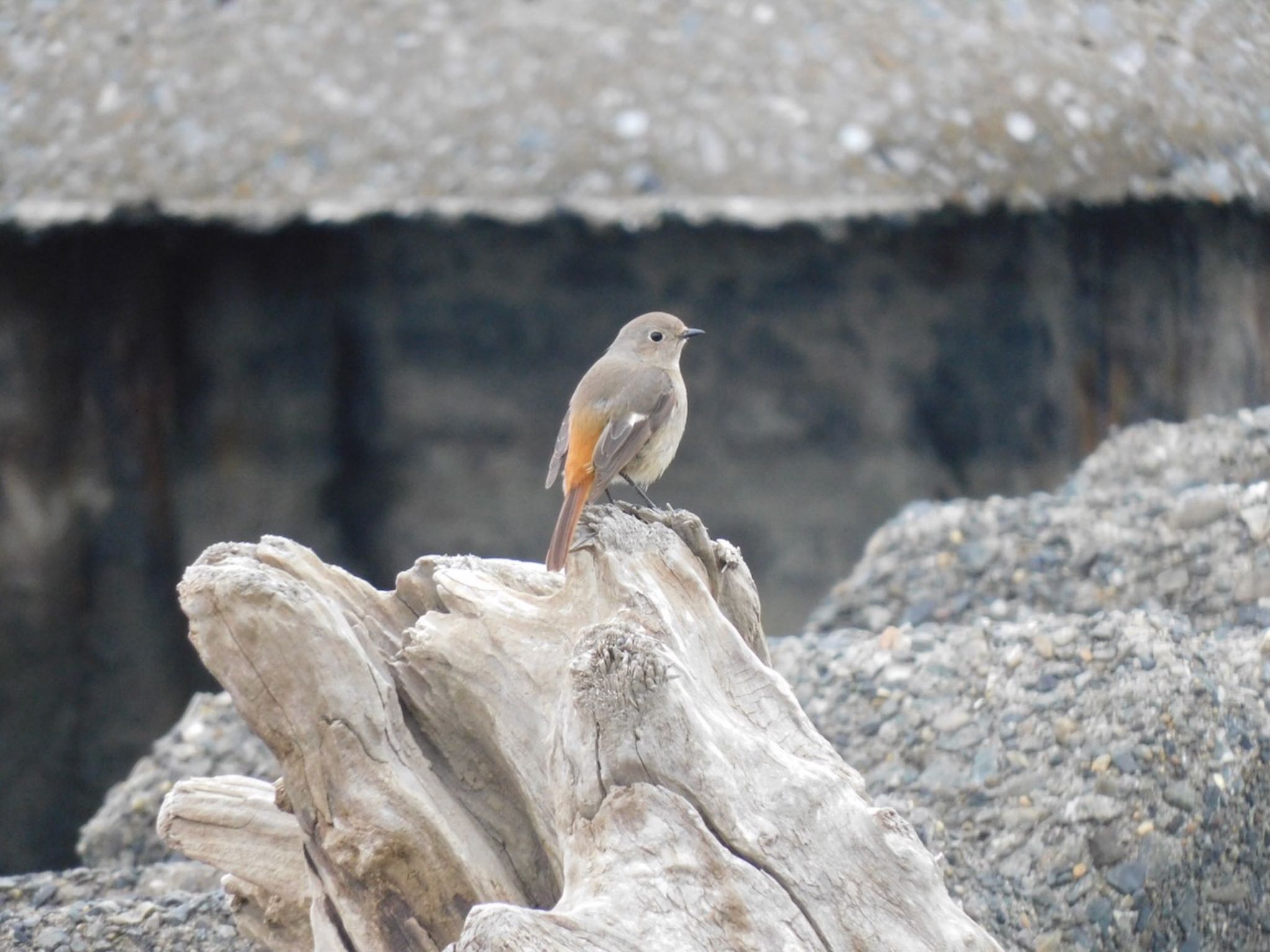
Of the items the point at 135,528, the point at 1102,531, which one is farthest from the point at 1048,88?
the point at 135,528

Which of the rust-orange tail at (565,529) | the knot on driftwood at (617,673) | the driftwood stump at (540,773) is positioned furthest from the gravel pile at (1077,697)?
the knot on driftwood at (617,673)

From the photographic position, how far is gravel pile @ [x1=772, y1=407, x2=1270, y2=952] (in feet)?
12.1

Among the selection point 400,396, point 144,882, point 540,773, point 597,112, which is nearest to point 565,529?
point 540,773

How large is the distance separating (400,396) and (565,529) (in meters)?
3.04

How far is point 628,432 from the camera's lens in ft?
12.9

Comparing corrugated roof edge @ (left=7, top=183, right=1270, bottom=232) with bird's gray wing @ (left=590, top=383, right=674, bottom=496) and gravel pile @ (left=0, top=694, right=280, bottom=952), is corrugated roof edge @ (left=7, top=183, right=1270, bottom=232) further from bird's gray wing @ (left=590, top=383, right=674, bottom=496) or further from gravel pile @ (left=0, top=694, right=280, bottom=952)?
gravel pile @ (left=0, top=694, right=280, bottom=952)

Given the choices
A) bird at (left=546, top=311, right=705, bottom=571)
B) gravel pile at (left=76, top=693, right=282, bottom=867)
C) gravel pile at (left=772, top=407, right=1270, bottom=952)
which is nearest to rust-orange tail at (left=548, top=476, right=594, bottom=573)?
bird at (left=546, top=311, right=705, bottom=571)

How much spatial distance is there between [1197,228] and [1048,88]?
37.3 inches

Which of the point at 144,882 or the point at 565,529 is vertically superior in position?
the point at 565,529

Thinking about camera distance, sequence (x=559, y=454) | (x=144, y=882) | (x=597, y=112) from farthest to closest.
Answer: (x=597, y=112), (x=144, y=882), (x=559, y=454)

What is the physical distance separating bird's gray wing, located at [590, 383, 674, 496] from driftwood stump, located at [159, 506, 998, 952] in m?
0.30

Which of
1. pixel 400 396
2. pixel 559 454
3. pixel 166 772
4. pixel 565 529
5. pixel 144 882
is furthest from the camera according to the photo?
pixel 400 396

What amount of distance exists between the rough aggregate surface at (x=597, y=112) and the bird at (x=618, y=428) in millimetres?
1495

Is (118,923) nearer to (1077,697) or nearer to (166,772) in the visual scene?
(166,772)
